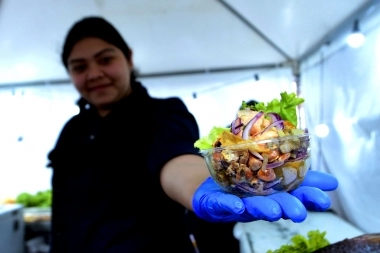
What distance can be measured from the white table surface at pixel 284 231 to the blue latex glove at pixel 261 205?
2.27ft

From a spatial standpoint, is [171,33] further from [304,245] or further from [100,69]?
[304,245]

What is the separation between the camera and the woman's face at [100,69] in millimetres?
1275

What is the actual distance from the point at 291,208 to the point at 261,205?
0.15 ft

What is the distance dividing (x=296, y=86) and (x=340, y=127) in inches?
32.1

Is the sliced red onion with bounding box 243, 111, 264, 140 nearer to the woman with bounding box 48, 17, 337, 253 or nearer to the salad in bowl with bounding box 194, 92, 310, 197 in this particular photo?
the salad in bowl with bounding box 194, 92, 310, 197

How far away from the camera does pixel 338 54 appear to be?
5.08 ft

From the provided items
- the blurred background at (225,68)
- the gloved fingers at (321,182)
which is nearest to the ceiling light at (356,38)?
the blurred background at (225,68)

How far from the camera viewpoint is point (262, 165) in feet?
1.90

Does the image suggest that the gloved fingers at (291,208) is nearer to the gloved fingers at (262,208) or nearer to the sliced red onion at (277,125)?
the gloved fingers at (262,208)

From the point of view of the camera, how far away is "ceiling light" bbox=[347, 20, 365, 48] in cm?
131

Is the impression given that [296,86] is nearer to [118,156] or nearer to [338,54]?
[338,54]

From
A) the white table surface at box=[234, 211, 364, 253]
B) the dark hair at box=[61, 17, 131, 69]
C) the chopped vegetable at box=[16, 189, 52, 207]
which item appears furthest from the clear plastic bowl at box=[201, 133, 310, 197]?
the chopped vegetable at box=[16, 189, 52, 207]

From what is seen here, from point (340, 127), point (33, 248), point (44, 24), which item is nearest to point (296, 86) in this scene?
point (340, 127)

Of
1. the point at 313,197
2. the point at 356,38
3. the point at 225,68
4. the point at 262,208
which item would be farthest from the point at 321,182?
the point at 225,68
